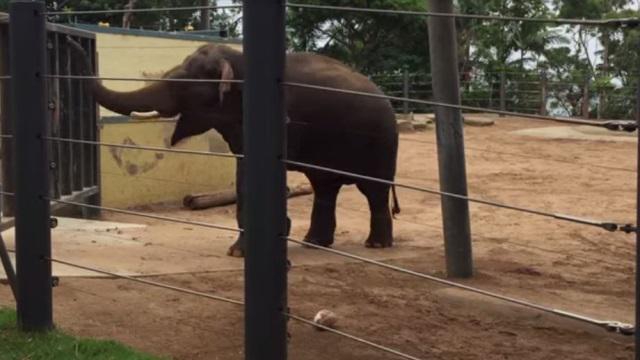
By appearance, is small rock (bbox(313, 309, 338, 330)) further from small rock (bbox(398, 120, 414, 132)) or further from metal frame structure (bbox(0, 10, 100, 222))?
small rock (bbox(398, 120, 414, 132))

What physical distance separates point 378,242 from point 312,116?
1.22 metres

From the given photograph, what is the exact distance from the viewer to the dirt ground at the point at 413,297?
4.60 m

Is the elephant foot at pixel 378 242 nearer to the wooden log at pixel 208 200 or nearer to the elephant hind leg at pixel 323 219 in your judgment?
the elephant hind leg at pixel 323 219

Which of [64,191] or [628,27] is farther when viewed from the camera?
[64,191]

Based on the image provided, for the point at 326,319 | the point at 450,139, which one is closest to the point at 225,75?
the point at 450,139

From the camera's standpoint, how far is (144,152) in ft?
36.6

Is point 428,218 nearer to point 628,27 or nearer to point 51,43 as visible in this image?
point 51,43

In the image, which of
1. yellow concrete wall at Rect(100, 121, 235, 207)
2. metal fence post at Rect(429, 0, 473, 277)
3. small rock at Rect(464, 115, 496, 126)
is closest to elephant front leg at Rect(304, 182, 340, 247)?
metal fence post at Rect(429, 0, 473, 277)

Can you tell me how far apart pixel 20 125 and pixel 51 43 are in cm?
387

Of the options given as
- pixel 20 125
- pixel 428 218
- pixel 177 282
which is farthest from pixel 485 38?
pixel 20 125

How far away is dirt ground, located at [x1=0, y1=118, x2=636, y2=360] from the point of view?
4598 mm

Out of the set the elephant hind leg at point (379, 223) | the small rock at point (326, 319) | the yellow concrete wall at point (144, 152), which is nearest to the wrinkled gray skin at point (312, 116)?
the elephant hind leg at point (379, 223)

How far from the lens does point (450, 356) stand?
4438mm

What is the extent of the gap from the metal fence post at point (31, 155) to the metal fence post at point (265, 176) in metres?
1.40
